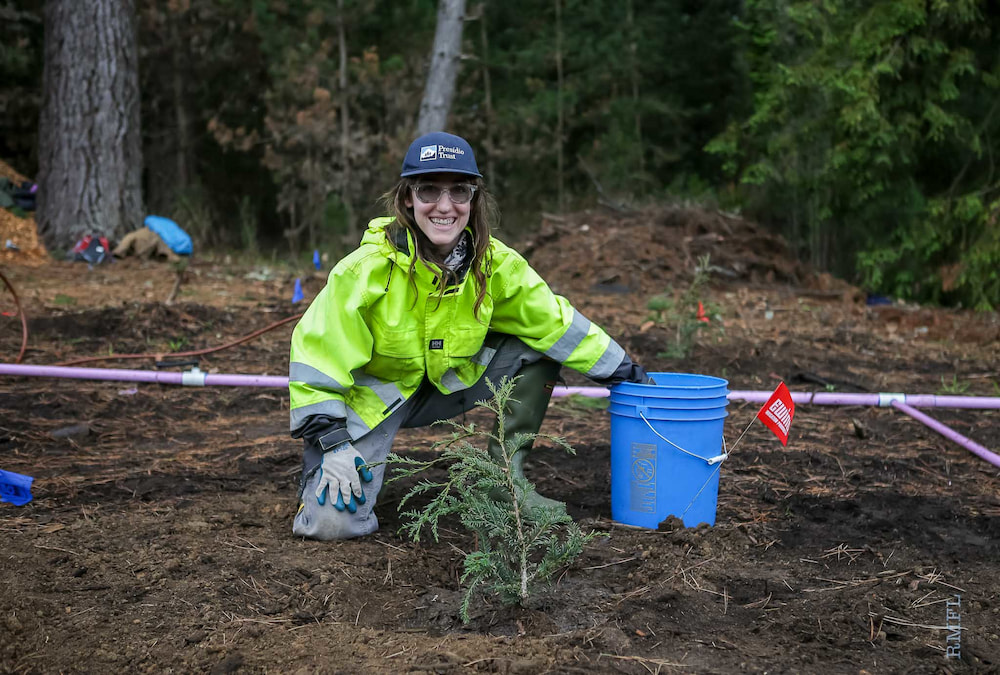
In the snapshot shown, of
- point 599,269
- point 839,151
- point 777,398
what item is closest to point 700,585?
point 777,398

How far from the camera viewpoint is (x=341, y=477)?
283 cm

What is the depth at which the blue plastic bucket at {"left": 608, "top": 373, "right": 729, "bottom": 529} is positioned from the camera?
2.93 m

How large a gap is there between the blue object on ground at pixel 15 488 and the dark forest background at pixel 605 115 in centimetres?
760

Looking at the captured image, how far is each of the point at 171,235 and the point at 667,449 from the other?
308 inches

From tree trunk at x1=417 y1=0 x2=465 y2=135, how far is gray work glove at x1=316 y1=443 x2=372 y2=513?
8034 millimetres

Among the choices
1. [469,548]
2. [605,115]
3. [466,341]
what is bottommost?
[469,548]

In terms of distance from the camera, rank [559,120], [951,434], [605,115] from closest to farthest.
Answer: [951,434]
[559,120]
[605,115]

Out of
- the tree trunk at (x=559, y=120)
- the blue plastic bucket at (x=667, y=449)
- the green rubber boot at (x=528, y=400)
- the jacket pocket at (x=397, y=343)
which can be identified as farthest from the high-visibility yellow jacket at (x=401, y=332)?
the tree trunk at (x=559, y=120)

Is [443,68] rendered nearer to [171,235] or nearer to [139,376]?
[171,235]

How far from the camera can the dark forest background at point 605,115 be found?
8.27 metres

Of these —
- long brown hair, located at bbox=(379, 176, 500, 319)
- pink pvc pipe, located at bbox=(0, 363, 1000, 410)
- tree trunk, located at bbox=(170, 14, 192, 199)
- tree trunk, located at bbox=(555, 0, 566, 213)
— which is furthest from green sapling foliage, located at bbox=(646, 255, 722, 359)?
tree trunk, located at bbox=(170, 14, 192, 199)

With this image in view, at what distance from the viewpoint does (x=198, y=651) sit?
2.12m

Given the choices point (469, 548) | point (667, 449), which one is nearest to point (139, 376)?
point (469, 548)

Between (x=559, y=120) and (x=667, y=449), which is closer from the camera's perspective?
(x=667, y=449)
